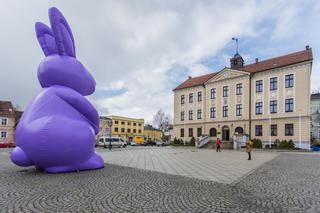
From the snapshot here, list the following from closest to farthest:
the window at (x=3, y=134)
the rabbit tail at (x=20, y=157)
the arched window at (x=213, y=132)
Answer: the rabbit tail at (x=20, y=157), the arched window at (x=213, y=132), the window at (x=3, y=134)

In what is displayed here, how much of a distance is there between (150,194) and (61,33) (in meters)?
7.29

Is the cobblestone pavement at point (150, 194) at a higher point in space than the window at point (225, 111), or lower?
lower

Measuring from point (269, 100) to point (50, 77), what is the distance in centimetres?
3426

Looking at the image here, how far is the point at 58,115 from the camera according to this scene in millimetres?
9586

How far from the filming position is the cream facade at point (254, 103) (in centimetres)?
3396

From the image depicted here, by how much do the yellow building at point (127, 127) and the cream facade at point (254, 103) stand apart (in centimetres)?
4168

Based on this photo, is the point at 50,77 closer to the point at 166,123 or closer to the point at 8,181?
the point at 8,181

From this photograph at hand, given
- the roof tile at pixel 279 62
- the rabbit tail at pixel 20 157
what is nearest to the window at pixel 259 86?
the roof tile at pixel 279 62

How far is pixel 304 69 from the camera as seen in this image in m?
33.8

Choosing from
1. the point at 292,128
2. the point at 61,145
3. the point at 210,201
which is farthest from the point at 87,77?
the point at 292,128

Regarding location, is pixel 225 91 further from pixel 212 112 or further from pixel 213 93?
pixel 212 112

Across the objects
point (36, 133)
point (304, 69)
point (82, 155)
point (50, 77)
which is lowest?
point (82, 155)

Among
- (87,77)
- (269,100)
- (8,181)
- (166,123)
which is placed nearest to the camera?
(8,181)

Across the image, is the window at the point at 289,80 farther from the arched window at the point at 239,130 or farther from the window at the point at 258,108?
the arched window at the point at 239,130
